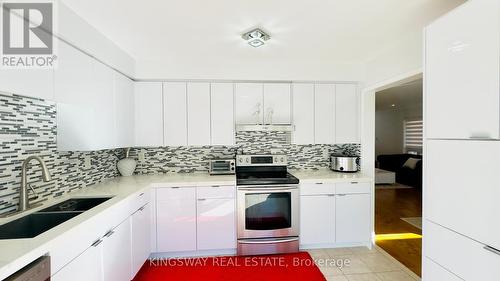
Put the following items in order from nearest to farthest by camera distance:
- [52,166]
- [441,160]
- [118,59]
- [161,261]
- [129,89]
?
1. [441,160]
2. [52,166]
3. [118,59]
4. [161,261]
5. [129,89]

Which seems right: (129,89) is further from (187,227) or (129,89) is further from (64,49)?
(187,227)

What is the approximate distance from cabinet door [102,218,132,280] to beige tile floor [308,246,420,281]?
1893 millimetres

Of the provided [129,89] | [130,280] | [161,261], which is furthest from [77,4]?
[161,261]

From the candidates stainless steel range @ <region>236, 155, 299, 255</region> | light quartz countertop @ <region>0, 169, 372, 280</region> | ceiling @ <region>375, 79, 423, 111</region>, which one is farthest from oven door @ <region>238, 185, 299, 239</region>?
ceiling @ <region>375, 79, 423, 111</region>

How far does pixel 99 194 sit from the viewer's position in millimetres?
2039

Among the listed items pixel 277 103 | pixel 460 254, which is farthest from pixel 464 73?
pixel 277 103

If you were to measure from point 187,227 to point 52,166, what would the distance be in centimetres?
141

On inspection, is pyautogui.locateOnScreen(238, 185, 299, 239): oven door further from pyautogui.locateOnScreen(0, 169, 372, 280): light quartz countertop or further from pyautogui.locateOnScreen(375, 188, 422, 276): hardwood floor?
pyautogui.locateOnScreen(375, 188, 422, 276): hardwood floor

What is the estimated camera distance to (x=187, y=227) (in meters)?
2.58

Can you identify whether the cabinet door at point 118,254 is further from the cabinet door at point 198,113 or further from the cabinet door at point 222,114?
the cabinet door at point 222,114

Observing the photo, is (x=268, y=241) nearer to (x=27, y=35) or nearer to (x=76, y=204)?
(x=76, y=204)

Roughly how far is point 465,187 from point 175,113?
2.80 metres

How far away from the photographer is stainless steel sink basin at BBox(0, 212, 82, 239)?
1.39 meters

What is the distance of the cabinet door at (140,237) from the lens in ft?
6.95
